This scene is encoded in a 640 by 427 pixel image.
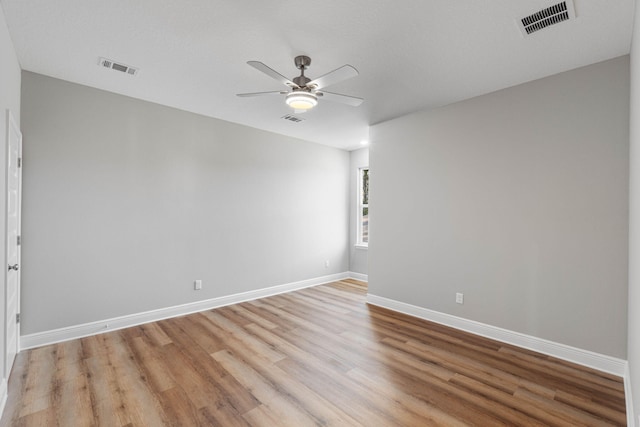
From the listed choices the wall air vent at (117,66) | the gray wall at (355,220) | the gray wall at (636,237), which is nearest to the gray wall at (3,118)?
the wall air vent at (117,66)

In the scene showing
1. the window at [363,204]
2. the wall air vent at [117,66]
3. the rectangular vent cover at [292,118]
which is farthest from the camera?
the window at [363,204]

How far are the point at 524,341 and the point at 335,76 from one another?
3239 millimetres

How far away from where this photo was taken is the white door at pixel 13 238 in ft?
7.75

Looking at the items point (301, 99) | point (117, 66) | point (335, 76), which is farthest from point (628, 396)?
point (117, 66)

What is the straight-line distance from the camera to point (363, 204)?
21.2 feet

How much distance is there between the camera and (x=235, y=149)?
4.69m

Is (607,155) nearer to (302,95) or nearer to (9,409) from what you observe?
(302,95)

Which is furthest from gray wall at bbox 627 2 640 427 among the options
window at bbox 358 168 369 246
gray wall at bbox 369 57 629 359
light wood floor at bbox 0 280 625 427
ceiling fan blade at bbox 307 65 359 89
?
window at bbox 358 168 369 246

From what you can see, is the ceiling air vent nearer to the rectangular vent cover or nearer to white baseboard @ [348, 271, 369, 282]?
the rectangular vent cover

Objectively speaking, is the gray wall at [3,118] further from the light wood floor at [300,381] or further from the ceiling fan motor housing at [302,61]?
the ceiling fan motor housing at [302,61]

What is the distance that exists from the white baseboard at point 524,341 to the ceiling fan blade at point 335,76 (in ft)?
10.1

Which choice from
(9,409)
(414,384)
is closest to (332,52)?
(414,384)

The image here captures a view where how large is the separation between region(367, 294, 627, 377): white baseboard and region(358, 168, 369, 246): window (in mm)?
2227

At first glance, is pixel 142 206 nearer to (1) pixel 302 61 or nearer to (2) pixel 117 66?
(2) pixel 117 66
